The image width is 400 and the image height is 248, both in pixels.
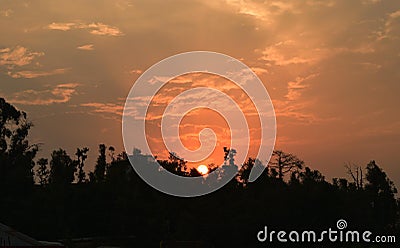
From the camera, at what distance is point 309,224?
7256 centimetres

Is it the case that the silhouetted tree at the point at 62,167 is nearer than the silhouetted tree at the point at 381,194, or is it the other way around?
the silhouetted tree at the point at 62,167

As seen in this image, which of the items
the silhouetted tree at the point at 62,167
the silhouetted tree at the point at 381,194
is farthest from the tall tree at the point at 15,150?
the silhouetted tree at the point at 381,194

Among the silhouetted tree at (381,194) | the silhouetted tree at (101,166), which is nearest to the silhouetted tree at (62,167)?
the silhouetted tree at (101,166)

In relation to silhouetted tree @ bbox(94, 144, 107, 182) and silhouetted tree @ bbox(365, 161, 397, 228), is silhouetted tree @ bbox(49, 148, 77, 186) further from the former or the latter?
silhouetted tree @ bbox(365, 161, 397, 228)

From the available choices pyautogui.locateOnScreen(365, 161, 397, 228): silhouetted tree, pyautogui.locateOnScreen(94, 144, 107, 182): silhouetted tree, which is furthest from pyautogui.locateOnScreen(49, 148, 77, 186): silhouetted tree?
pyautogui.locateOnScreen(365, 161, 397, 228): silhouetted tree

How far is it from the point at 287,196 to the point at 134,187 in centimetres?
1873

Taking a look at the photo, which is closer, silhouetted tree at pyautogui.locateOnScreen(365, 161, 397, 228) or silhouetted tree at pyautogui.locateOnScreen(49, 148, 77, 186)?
silhouetted tree at pyautogui.locateOnScreen(49, 148, 77, 186)

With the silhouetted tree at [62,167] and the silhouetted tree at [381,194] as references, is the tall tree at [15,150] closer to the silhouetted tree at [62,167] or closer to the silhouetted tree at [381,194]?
the silhouetted tree at [62,167]

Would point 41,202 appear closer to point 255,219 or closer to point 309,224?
point 255,219

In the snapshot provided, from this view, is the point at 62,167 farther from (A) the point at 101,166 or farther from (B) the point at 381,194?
(B) the point at 381,194

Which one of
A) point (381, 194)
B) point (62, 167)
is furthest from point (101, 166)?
point (381, 194)

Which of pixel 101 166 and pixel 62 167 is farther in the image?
pixel 101 166

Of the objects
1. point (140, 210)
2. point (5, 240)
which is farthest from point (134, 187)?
point (5, 240)

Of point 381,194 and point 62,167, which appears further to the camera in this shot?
point 381,194
